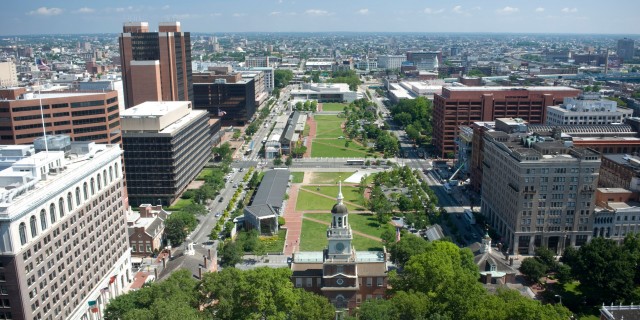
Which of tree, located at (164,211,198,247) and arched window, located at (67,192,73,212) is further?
tree, located at (164,211,198,247)

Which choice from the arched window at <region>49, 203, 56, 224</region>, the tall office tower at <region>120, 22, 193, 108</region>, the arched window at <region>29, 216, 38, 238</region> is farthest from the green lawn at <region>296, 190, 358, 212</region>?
the arched window at <region>29, 216, 38, 238</region>

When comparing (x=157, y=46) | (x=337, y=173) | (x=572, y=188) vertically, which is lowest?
(x=337, y=173)

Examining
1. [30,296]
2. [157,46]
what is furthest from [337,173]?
[30,296]

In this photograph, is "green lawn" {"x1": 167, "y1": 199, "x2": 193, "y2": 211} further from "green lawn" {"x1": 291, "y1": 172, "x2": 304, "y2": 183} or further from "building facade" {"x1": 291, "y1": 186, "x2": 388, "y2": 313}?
"building facade" {"x1": 291, "y1": 186, "x2": 388, "y2": 313}

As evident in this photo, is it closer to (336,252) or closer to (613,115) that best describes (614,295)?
(336,252)

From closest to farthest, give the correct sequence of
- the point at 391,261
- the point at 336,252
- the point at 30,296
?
the point at 30,296 → the point at 336,252 → the point at 391,261
